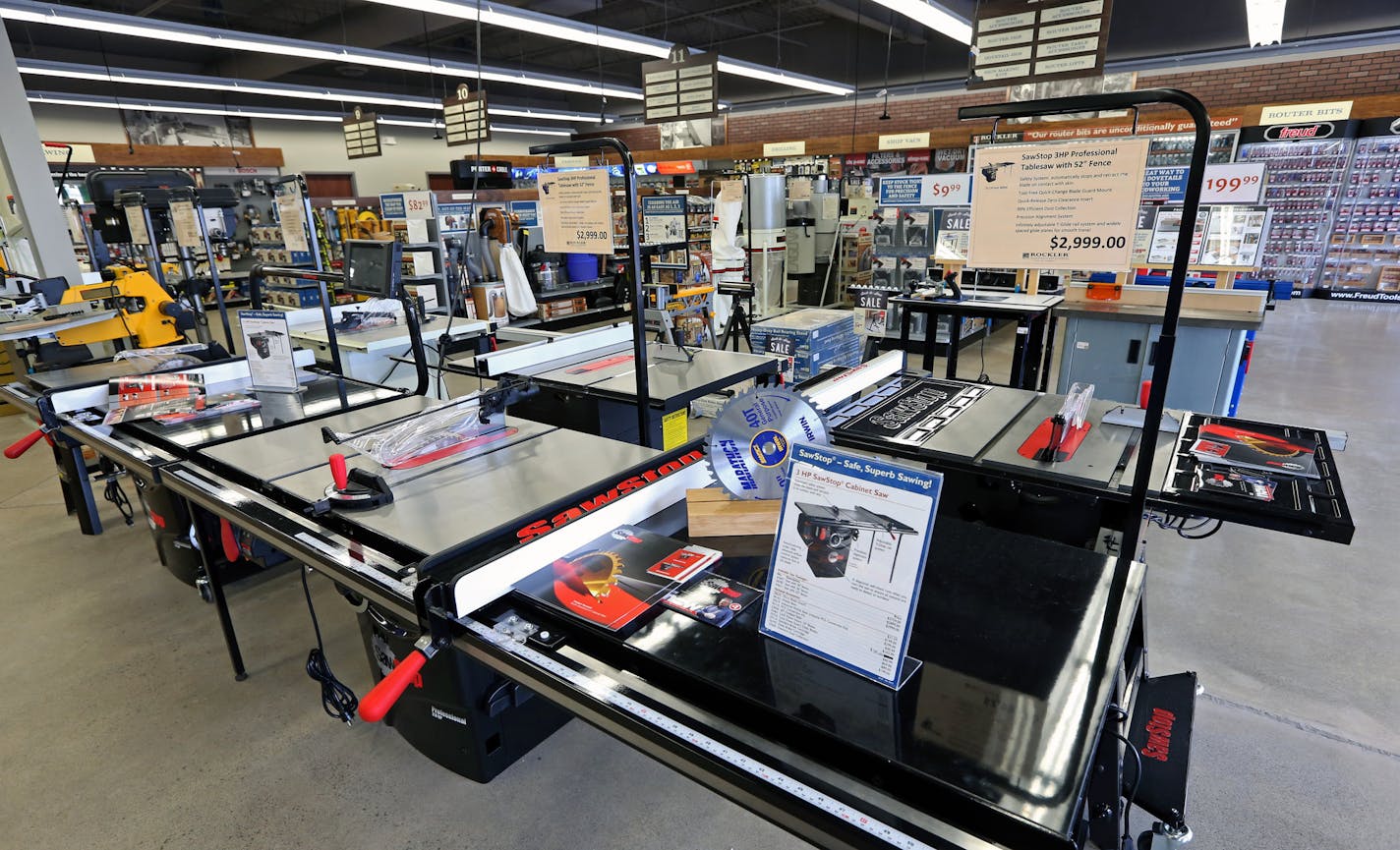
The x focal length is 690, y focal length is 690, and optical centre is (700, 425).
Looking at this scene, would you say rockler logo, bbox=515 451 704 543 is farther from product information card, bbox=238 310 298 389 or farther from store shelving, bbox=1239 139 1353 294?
store shelving, bbox=1239 139 1353 294

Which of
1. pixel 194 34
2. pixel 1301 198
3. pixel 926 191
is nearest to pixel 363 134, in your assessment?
pixel 194 34

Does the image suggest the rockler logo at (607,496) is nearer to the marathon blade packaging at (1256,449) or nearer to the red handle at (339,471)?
the red handle at (339,471)

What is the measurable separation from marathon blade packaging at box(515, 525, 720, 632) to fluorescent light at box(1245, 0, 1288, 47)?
26.0ft

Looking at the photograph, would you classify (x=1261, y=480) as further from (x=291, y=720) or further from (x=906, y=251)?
(x=906, y=251)

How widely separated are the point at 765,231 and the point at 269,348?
647 cm

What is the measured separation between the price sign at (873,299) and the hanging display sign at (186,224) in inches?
188

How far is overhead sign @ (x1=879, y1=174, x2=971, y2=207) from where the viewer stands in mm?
6613

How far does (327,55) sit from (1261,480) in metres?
10.7

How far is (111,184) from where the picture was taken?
189 inches

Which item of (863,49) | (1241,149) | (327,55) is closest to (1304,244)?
(1241,149)

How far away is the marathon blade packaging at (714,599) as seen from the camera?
1205 mm

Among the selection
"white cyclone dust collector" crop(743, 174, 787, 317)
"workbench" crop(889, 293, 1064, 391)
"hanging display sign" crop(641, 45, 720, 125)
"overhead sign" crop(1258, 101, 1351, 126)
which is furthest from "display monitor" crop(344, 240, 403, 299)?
"overhead sign" crop(1258, 101, 1351, 126)

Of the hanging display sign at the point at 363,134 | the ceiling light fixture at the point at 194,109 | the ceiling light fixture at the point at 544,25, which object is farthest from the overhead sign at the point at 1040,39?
the ceiling light fixture at the point at 194,109

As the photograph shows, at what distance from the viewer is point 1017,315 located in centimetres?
470
